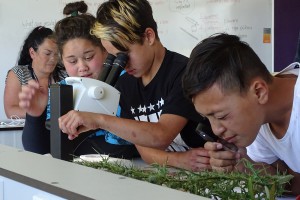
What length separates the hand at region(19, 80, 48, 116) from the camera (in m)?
1.51

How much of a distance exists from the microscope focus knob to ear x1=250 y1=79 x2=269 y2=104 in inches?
14.7

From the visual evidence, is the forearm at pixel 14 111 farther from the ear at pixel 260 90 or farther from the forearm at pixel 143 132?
the ear at pixel 260 90

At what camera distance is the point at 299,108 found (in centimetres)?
127

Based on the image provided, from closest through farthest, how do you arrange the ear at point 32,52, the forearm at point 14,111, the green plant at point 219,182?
the green plant at point 219,182
the ear at point 32,52
the forearm at point 14,111

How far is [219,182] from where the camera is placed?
76 cm

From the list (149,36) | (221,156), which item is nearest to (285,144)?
(221,156)

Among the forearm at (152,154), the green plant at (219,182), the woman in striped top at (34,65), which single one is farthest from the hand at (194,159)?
the woman in striped top at (34,65)

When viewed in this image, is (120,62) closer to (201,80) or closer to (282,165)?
(201,80)

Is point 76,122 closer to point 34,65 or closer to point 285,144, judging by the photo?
point 285,144

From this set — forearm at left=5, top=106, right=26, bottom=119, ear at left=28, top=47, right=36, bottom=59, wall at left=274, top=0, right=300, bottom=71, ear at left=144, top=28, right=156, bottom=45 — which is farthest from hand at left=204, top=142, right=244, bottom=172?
wall at left=274, top=0, right=300, bottom=71

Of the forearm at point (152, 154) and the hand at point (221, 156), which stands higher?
the hand at point (221, 156)

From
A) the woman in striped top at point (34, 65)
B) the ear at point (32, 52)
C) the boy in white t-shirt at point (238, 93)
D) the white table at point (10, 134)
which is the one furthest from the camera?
the ear at point (32, 52)

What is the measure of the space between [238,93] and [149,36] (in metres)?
0.56

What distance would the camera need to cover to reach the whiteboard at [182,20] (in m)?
4.43
